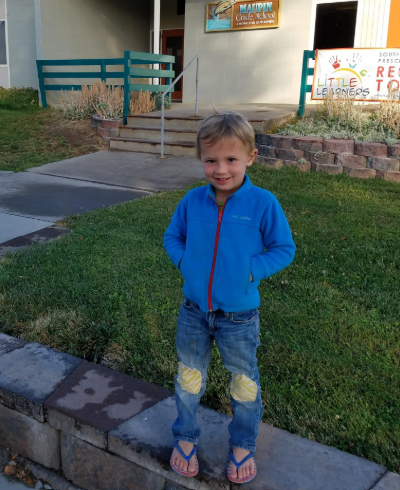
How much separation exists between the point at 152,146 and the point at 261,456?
8.17 metres

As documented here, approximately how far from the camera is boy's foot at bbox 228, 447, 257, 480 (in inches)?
77.3

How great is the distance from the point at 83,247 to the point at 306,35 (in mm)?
10041

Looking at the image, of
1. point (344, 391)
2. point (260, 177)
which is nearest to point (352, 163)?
point (260, 177)

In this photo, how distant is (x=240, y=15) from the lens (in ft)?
43.4

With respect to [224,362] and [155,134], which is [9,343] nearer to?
[224,362]

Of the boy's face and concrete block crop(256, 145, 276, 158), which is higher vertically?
the boy's face

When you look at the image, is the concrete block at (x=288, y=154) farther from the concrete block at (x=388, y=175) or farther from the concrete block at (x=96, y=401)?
the concrete block at (x=96, y=401)

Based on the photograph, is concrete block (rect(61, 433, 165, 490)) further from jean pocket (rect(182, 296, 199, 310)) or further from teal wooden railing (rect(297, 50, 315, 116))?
teal wooden railing (rect(297, 50, 315, 116))

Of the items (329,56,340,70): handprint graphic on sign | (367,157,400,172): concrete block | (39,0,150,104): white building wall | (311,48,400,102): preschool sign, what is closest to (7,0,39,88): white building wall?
(39,0,150,104): white building wall

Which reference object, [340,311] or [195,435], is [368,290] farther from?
[195,435]

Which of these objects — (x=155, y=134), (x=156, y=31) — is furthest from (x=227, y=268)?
(x=156, y=31)

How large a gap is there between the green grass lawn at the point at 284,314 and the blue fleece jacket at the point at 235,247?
830mm

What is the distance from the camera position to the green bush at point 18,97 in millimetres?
13711

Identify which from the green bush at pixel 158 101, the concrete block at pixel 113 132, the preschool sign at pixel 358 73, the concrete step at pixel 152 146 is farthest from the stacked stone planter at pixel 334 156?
the green bush at pixel 158 101
